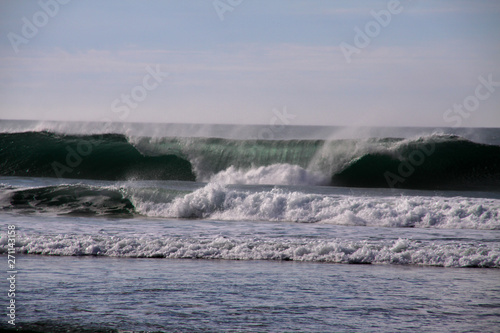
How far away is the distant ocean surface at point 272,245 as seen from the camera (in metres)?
5.69

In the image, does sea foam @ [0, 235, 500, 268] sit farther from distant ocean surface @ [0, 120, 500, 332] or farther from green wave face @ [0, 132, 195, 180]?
green wave face @ [0, 132, 195, 180]

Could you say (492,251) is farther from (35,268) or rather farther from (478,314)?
(35,268)

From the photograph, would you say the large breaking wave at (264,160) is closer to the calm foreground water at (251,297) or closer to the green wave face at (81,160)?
the green wave face at (81,160)

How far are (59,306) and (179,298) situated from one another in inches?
53.5

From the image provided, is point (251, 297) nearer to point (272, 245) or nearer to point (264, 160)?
point (272, 245)

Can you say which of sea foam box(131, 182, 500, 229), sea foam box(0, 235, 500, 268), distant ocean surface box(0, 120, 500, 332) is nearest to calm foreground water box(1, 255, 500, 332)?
distant ocean surface box(0, 120, 500, 332)

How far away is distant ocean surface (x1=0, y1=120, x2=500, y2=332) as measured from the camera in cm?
569

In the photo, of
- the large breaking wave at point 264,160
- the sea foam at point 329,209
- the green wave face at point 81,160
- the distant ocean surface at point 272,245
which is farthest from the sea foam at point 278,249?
the green wave face at point 81,160

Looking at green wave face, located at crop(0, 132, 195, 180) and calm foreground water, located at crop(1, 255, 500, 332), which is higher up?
green wave face, located at crop(0, 132, 195, 180)

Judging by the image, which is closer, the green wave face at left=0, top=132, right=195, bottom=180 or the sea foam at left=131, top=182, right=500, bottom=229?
the sea foam at left=131, top=182, right=500, bottom=229

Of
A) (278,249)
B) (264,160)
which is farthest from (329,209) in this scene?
(264,160)

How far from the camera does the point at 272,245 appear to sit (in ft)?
30.7

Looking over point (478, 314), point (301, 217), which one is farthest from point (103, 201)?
point (478, 314)

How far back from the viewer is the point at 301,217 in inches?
519
